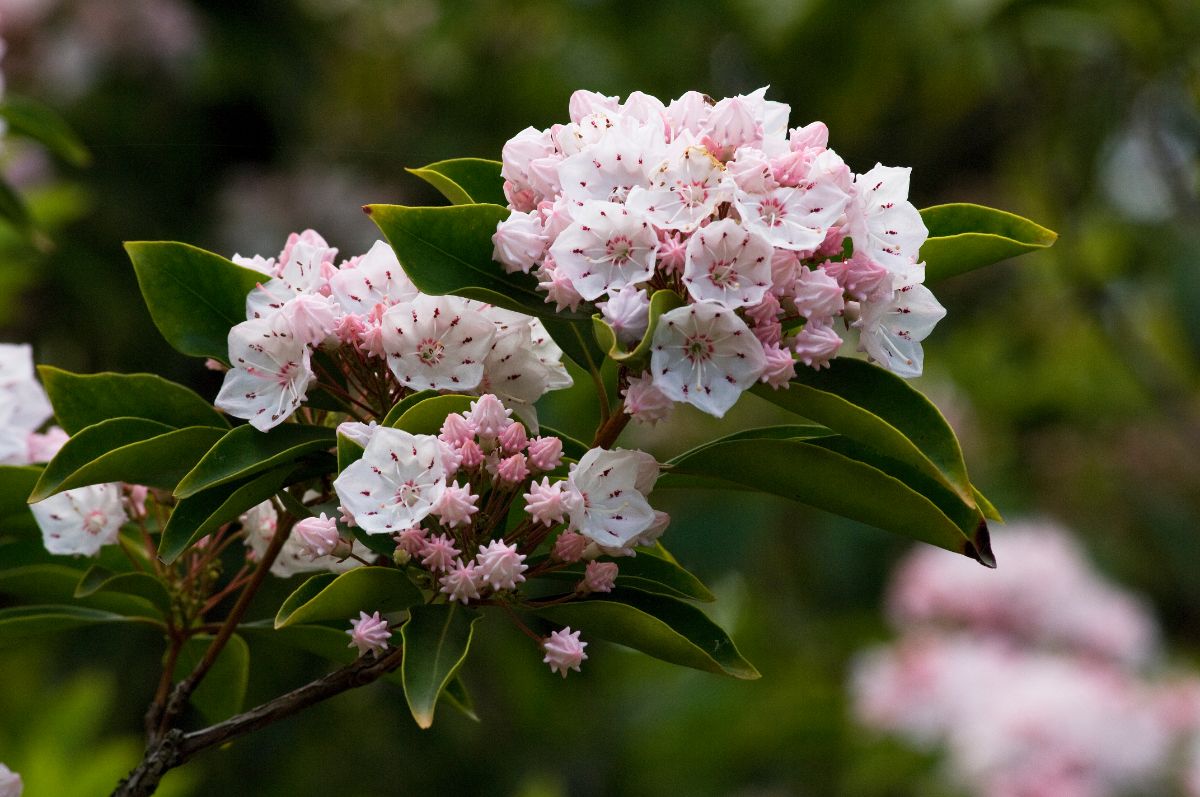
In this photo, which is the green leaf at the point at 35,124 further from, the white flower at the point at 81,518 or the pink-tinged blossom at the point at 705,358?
the pink-tinged blossom at the point at 705,358

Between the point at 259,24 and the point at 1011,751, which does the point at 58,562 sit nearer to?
the point at 1011,751

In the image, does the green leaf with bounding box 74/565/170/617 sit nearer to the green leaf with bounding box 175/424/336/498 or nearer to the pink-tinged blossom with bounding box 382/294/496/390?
the green leaf with bounding box 175/424/336/498

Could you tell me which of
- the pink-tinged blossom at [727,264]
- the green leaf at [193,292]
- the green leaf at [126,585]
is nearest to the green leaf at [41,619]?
the green leaf at [126,585]

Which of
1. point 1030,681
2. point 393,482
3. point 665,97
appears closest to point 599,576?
point 393,482

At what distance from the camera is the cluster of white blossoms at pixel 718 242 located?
3.00 feet

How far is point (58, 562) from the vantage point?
51.2 inches

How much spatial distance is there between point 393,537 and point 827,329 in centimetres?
33

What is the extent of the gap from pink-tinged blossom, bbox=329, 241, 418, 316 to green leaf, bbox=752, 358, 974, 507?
278mm

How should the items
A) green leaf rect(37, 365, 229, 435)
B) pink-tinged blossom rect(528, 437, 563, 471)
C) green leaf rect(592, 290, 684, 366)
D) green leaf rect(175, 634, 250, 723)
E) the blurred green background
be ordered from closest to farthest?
green leaf rect(592, 290, 684, 366)
pink-tinged blossom rect(528, 437, 563, 471)
green leaf rect(37, 365, 229, 435)
green leaf rect(175, 634, 250, 723)
the blurred green background

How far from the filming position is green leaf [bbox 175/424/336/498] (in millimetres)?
974

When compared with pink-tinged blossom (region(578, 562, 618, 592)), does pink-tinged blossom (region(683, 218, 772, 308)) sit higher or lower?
higher

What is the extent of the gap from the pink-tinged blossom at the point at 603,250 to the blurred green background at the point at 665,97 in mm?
2096

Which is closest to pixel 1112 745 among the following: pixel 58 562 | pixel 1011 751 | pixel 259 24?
pixel 1011 751

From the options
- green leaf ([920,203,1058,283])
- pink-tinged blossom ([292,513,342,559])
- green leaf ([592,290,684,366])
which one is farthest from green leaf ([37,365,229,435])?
green leaf ([920,203,1058,283])
